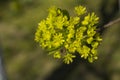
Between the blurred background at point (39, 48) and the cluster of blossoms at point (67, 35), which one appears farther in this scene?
the blurred background at point (39, 48)

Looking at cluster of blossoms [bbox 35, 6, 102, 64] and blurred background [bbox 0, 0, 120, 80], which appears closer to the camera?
cluster of blossoms [bbox 35, 6, 102, 64]

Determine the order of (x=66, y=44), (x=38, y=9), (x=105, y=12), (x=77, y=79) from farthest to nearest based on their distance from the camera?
(x=38, y=9) < (x=105, y=12) < (x=77, y=79) < (x=66, y=44)

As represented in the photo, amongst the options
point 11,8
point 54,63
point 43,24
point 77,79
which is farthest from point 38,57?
point 43,24

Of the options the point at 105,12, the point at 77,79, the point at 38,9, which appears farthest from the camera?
the point at 38,9

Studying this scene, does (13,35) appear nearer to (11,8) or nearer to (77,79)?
(11,8)
